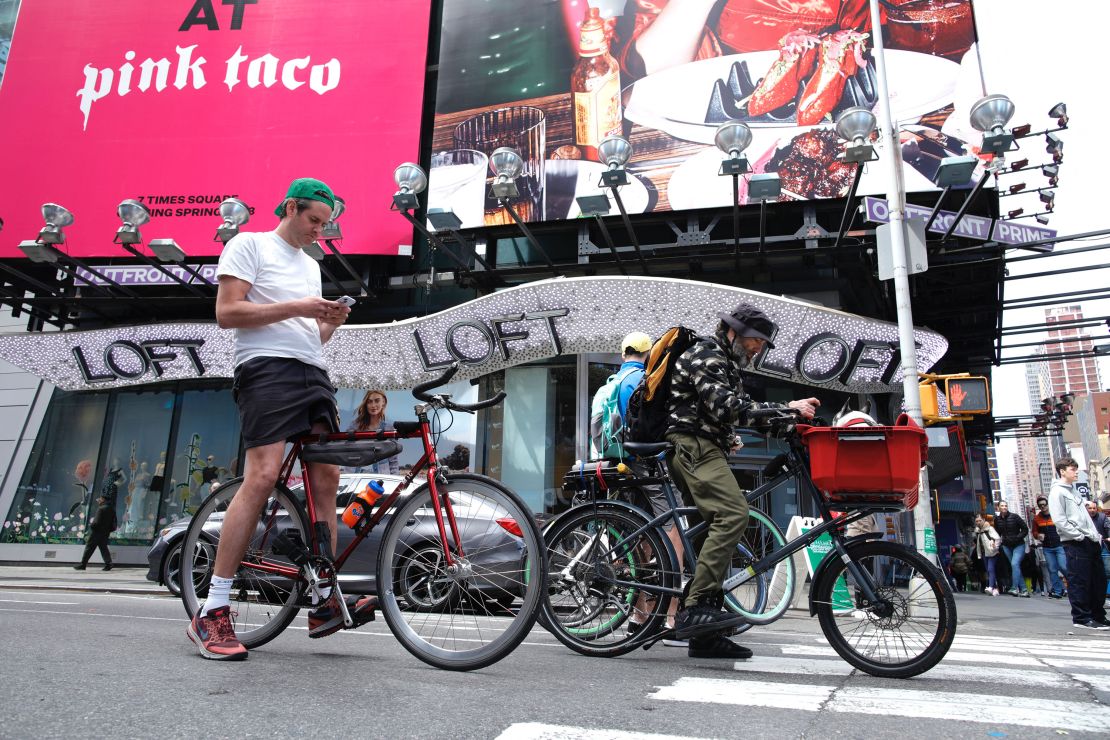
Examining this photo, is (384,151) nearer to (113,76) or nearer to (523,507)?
(113,76)

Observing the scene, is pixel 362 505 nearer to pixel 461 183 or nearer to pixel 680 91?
pixel 461 183

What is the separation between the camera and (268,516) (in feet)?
10.7

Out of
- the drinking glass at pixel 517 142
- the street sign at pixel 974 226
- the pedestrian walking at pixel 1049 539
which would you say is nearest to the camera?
the street sign at pixel 974 226

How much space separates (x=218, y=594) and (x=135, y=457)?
14.8 m

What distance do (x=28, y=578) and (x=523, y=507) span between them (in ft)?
38.4

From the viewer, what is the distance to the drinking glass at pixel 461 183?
13.5m

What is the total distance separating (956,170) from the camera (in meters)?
9.85

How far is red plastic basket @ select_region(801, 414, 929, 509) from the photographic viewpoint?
323cm

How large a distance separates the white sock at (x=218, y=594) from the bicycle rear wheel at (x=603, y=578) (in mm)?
1537

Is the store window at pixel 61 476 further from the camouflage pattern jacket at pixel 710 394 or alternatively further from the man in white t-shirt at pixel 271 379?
the camouflage pattern jacket at pixel 710 394

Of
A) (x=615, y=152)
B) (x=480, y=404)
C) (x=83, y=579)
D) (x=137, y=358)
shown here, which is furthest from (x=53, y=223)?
(x=480, y=404)

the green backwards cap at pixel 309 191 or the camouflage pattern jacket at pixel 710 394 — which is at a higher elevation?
the green backwards cap at pixel 309 191

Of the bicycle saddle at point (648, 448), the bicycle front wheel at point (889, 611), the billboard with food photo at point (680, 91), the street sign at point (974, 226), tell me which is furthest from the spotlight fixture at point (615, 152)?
the bicycle front wheel at point (889, 611)

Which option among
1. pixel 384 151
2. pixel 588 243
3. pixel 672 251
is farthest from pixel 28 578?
pixel 672 251
